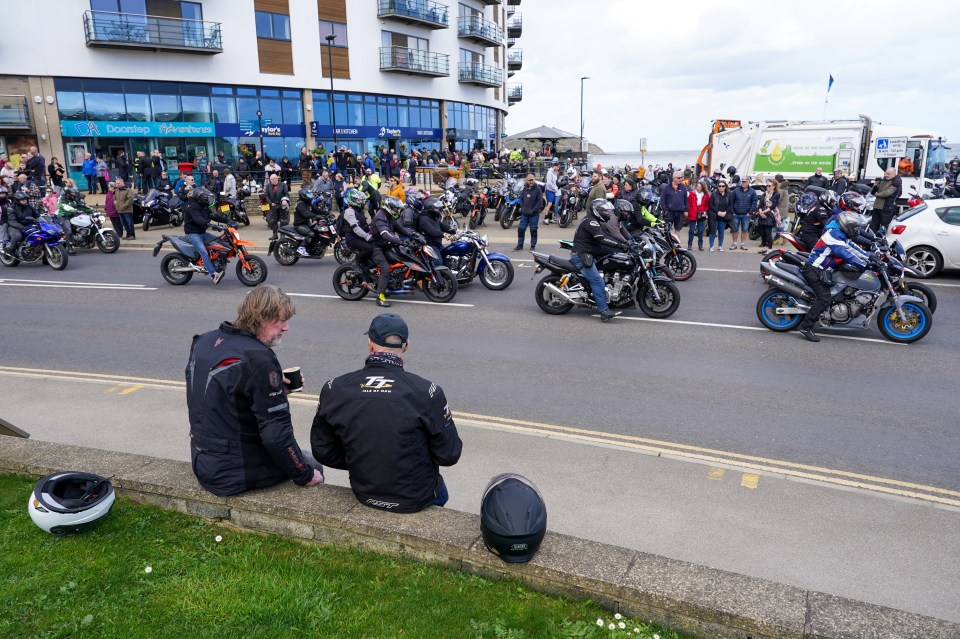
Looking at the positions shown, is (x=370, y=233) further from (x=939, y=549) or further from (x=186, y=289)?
(x=939, y=549)

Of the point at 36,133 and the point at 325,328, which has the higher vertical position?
the point at 36,133

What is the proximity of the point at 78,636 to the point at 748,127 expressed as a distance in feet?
111

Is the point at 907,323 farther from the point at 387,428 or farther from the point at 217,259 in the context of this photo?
the point at 217,259

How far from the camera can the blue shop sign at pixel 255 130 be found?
38.1 m

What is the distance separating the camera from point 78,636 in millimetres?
3383

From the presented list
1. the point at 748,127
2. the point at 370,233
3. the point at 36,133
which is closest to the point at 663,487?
the point at 370,233

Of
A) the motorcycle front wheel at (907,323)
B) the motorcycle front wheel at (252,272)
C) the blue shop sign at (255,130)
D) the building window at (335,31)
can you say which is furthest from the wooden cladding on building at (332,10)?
the motorcycle front wheel at (907,323)

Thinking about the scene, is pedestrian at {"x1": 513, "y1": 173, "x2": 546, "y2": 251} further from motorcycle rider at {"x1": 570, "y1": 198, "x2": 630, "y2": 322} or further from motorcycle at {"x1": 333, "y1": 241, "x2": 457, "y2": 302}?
motorcycle rider at {"x1": 570, "y1": 198, "x2": 630, "y2": 322}

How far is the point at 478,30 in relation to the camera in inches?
2003

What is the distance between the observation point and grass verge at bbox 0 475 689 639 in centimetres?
343

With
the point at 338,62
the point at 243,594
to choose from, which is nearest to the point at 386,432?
the point at 243,594

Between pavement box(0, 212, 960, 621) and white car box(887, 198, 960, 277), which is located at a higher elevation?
white car box(887, 198, 960, 277)

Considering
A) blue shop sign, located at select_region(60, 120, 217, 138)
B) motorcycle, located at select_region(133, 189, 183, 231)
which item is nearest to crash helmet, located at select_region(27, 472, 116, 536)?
motorcycle, located at select_region(133, 189, 183, 231)

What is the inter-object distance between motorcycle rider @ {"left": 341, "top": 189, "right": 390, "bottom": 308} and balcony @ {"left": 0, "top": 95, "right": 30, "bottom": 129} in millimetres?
26546
